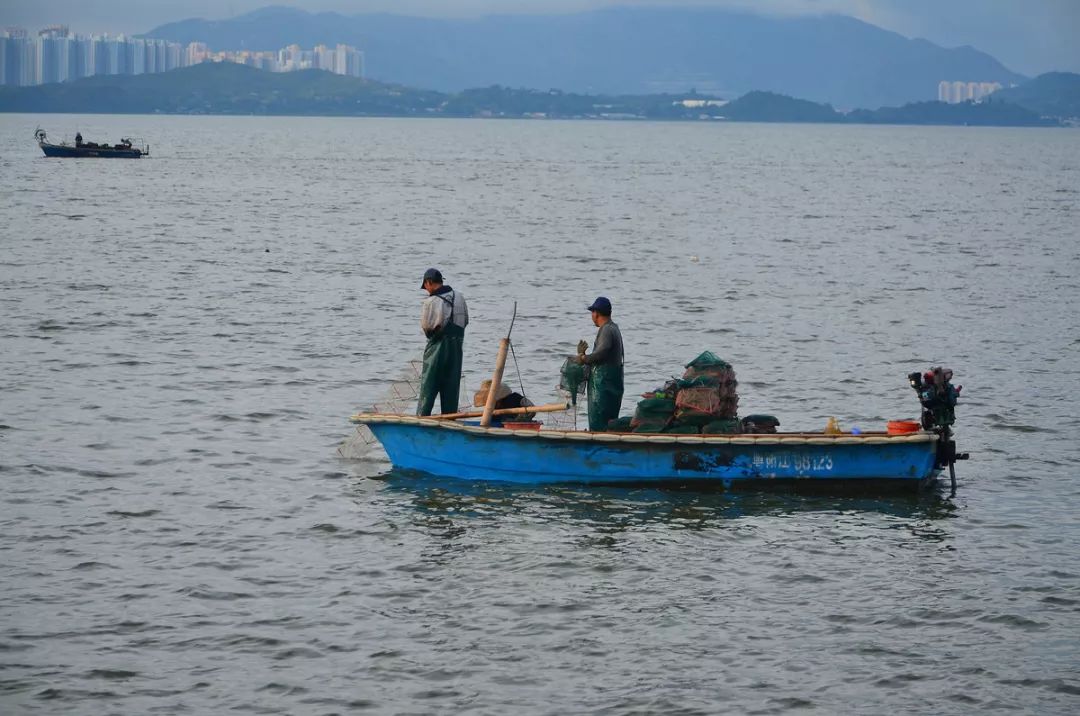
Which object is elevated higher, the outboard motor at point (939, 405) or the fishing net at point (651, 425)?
the outboard motor at point (939, 405)

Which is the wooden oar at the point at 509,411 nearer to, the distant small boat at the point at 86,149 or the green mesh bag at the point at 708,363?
the green mesh bag at the point at 708,363

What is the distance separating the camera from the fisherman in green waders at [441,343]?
1859 cm

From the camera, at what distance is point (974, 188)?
343 feet

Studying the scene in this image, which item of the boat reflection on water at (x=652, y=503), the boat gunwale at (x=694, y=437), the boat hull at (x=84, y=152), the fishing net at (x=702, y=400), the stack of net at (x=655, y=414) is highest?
the boat hull at (x=84, y=152)

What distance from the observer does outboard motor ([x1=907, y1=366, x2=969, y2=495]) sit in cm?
1756

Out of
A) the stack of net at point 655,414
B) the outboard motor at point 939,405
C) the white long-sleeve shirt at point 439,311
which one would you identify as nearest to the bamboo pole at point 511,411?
the stack of net at point 655,414

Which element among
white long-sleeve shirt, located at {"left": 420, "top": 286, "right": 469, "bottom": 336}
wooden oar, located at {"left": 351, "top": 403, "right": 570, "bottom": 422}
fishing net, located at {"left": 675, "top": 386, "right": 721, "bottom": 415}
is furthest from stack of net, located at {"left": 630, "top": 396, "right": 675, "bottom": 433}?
white long-sleeve shirt, located at {"left": 420, "top": 286, "right": 469, "bottom": 336}

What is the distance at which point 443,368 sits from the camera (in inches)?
746

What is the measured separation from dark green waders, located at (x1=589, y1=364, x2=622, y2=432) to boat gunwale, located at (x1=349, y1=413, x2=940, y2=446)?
79 cm

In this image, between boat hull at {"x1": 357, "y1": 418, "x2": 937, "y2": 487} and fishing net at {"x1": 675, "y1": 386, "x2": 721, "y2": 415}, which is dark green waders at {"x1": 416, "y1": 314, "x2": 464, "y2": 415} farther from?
fishing net at {"x1": 675, "y1": 386, "x2": 721, "y2": 415}

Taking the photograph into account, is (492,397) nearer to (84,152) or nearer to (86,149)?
(86,149)

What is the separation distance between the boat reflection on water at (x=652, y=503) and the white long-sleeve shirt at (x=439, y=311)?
6.64 feet

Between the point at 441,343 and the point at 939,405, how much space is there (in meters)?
6.24

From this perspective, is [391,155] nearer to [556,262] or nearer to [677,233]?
[677,233]
